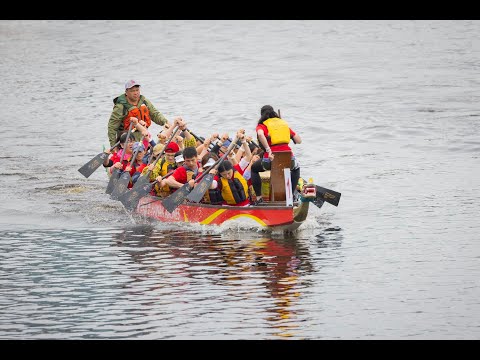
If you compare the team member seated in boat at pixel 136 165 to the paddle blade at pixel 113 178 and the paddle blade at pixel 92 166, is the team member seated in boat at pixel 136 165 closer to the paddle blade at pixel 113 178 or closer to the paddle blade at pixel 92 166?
the paddle blade at pixel 113 178

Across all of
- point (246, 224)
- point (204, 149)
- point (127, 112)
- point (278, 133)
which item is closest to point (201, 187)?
point (246, 224)

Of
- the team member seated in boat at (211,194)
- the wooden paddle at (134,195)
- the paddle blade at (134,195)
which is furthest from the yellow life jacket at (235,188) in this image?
the paddle blade at (134,195)

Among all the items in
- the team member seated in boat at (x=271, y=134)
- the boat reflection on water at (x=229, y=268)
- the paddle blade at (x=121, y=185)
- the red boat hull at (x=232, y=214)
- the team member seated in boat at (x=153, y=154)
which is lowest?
the boat reflection on water at (x=229, y=268)

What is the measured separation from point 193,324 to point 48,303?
230cm

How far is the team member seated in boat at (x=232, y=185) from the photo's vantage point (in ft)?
63.9

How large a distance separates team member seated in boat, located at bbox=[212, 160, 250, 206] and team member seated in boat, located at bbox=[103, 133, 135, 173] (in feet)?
12.6

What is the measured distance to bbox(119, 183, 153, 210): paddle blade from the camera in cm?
2130

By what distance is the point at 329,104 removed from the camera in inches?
1515

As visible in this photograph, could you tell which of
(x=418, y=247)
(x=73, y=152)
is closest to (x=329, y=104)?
(x=73, y=152)

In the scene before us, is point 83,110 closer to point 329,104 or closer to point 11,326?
point 329,104

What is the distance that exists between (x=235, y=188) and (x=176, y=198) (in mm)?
1157

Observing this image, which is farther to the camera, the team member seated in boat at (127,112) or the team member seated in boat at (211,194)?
the team member seated in boat at (127,112)

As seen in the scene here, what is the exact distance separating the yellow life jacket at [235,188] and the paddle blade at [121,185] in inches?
122

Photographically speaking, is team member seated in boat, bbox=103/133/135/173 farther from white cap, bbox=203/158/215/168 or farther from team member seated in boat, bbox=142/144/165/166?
white cap, bbox=203/158/215/168
